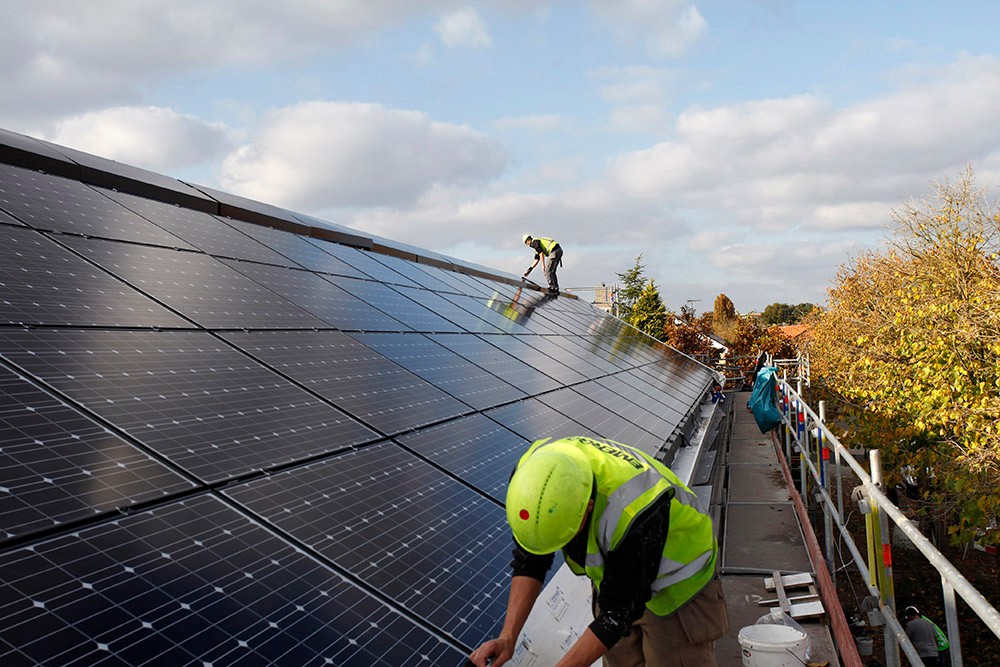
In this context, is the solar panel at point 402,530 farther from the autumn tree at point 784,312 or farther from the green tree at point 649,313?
the autumn tree at point 784,312

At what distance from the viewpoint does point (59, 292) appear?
4.64 metres

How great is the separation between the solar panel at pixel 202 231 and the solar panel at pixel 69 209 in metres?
0.26

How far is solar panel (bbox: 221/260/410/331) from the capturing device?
701 centimetres

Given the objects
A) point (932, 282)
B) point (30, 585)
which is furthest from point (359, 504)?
point (932, 282)

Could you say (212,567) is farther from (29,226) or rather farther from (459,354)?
(459,354)

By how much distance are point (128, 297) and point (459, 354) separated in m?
3.61

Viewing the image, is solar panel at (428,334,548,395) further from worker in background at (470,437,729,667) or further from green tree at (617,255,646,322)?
green tree at (617,255,646,322)

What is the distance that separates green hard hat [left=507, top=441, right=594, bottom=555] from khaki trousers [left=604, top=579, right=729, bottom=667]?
0.96 m

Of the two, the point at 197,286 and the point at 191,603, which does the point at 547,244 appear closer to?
the point at 197,286

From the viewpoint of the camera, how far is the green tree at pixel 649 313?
50.2m

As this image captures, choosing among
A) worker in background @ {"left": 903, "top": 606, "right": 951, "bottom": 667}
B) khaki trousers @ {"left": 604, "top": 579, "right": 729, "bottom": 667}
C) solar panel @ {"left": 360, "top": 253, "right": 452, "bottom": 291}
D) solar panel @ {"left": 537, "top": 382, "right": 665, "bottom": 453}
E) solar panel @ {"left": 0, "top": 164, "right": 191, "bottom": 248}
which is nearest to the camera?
khaki trousers @ {"left": 604, "top": 579, "right": 729, "bottom": 667}

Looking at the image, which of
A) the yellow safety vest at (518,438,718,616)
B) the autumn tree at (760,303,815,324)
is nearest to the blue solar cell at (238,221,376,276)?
the yellow safety vest at (518,438,718,616)

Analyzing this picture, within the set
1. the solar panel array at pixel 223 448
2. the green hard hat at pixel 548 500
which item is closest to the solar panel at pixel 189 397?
the solar panel array at pixel 223 448

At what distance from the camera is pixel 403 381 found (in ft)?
19.8
